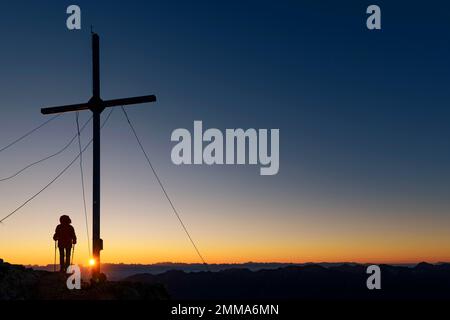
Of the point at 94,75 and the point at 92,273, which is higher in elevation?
the point at 94,75

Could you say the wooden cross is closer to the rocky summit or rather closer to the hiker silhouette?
the rocky summit

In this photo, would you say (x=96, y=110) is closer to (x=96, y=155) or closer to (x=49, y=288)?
(x=96, y=155)

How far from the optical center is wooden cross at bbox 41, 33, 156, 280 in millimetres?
24438

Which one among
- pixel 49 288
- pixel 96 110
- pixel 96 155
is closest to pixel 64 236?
pixel 49 288

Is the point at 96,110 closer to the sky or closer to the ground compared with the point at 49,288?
closer to the sky

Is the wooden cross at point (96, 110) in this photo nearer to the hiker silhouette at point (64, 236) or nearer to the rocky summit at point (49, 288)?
the rocky summit at point (49, 288)

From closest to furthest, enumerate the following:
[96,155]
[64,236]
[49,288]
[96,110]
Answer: [49,288] < [96,155] < [96,110] < [64,236]

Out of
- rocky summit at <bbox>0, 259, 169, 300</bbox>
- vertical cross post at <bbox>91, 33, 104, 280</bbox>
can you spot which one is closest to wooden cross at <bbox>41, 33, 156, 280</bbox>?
vertical cross post at <bbox>91, 33, 104, 280</bbox>

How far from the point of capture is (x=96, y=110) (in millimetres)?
25219

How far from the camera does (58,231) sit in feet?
87.6

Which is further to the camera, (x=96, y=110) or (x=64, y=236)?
(x=64, y=236)
